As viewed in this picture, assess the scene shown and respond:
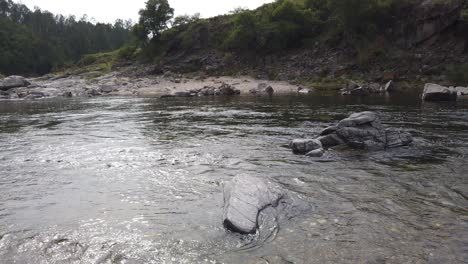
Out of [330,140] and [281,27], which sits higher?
[281,27]

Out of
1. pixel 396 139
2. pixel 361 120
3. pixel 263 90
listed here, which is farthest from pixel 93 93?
pixel 396 139

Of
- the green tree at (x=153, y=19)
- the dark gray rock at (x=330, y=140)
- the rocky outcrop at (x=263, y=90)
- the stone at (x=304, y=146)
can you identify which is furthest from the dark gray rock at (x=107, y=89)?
the stone at (x=304, y=146)

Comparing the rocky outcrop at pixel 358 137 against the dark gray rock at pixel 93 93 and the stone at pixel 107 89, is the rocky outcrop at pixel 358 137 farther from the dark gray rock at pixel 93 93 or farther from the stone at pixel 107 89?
the stone at pixel 107 89

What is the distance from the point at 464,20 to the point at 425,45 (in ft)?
17.7

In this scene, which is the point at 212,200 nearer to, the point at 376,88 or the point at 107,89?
the point at 376,88

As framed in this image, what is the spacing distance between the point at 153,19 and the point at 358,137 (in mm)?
81459

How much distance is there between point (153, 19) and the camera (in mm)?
87312

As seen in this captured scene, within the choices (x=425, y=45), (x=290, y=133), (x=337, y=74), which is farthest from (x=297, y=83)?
(x=290, y=133)

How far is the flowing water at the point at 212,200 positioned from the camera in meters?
5.96

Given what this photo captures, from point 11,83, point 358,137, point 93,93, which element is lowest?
point 358,137

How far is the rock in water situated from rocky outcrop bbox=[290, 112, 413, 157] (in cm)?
448

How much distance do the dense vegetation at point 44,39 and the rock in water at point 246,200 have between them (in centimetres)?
9392

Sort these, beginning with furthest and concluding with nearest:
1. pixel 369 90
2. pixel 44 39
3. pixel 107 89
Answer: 1. pixel 44 39
2. pixel 107 89
3. pixel 369 90

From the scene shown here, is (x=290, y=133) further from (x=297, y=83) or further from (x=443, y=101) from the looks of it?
(x=297, y=83)
